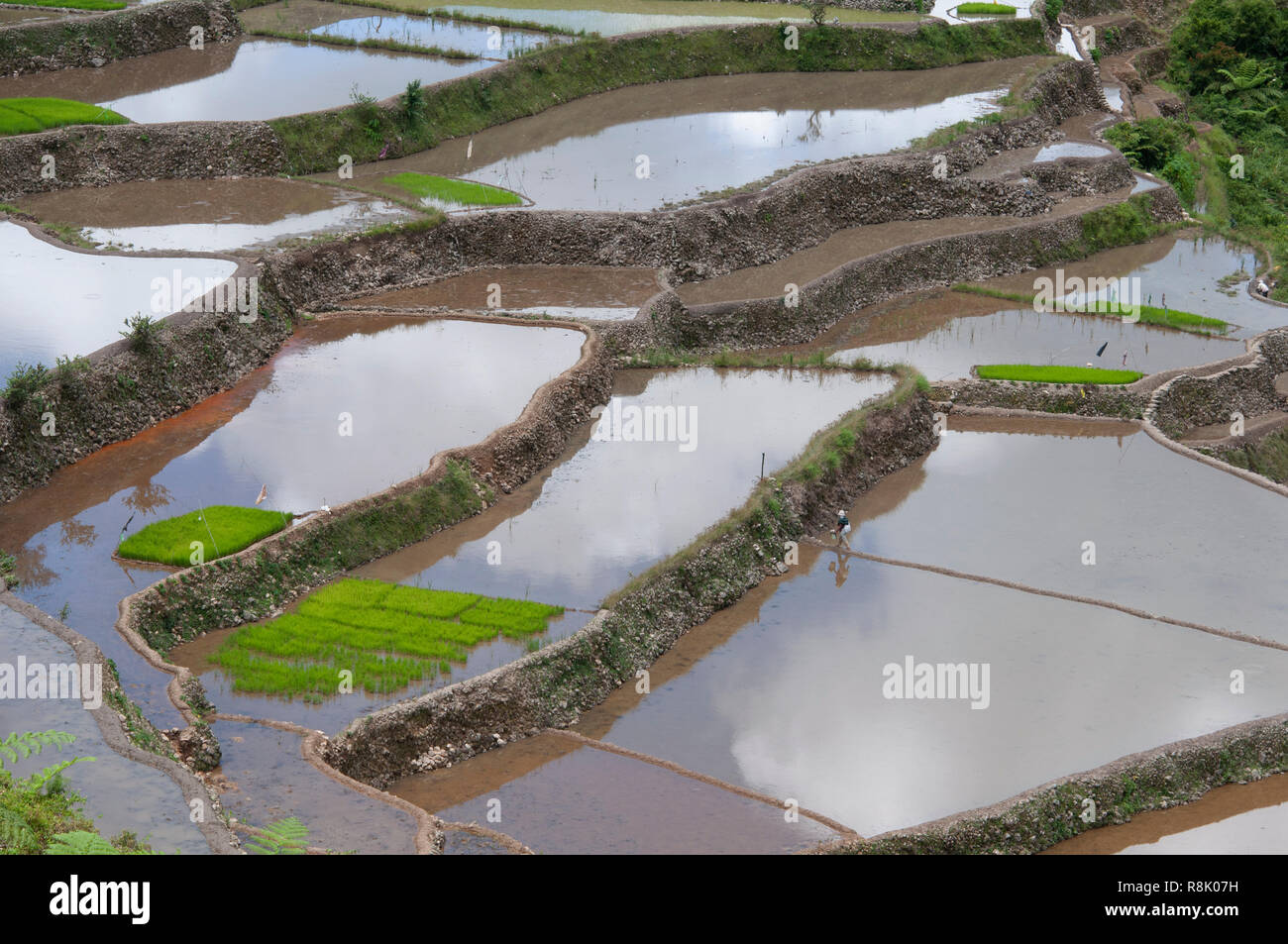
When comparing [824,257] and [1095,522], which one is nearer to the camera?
[1095,522]

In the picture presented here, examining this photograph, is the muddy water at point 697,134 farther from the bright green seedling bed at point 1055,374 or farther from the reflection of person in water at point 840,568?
the reflection of person in water at point 840,568

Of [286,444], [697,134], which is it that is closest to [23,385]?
[286,444]

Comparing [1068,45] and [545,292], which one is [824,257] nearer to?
[545,292]

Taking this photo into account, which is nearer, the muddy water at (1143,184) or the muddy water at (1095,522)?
the muddy water at (1095,522)

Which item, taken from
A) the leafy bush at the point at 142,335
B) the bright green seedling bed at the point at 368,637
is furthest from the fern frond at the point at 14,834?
the leafy bush at the point at 142,335

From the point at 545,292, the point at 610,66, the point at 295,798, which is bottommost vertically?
the point at 295,798

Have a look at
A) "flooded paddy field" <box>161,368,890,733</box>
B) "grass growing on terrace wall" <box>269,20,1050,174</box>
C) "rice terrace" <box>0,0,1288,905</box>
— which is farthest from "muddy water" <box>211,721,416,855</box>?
"grass growing on terrace wall" <box>269,20,1050,174</box>

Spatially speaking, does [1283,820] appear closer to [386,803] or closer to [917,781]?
[917,781]

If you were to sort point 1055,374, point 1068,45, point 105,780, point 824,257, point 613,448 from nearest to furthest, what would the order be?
point 105,780 → point 613,448 → point 1055,374 → point 824,257 → point 1068,45

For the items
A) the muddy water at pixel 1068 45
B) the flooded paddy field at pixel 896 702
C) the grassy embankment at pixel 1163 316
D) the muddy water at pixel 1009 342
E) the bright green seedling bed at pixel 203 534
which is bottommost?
the flooded paddy field at pixel 896 702
